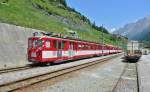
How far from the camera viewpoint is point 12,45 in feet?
98.6

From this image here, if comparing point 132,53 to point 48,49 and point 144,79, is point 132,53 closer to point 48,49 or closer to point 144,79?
point 48,49

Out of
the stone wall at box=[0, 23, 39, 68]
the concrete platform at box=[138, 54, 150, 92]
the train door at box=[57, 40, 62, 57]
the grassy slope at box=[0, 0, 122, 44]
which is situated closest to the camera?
the concrete platform at box=[138, 54, 150, 92]

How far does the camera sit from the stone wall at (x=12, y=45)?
2759 centimetres

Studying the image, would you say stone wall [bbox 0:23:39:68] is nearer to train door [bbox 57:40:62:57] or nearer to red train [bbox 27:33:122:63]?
red train [bbox 27:33:122:63]

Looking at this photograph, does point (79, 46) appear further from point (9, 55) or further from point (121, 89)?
point (121, 89)

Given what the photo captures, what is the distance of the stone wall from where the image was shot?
27594mm

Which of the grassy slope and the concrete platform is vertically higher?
the grassy slope

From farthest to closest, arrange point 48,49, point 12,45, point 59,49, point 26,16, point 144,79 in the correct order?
point 26,16 < point 12,45 < point 59,49 < point 48,49 < point 144,79

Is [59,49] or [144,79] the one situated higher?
[59,49]

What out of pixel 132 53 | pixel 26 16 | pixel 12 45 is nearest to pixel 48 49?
Result: pixel 12 45

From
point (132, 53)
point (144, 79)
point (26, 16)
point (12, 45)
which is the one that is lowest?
point (144, 79)

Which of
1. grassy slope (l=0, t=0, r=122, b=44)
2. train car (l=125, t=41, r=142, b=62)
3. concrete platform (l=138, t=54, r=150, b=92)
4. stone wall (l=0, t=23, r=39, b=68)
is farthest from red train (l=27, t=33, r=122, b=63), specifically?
train car (l=125, t=41, r=142, b=62)

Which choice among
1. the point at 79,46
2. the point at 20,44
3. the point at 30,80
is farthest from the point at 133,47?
the point at 30,80

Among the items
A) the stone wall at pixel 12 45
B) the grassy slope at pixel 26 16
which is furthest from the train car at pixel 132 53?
the stone wall at pixel 12 45
